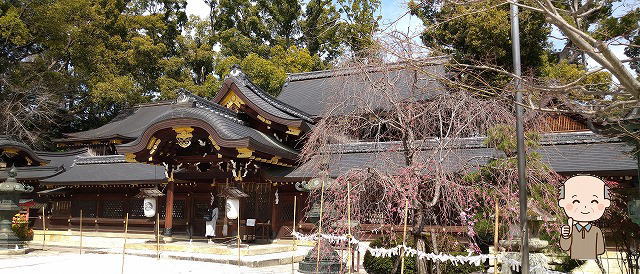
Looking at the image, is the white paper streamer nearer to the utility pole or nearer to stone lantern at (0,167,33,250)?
the utility pole

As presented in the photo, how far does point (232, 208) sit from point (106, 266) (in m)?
3.79

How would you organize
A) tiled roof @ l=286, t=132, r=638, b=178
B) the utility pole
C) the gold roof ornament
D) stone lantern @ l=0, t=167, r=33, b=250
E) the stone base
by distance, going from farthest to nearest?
stone lantern @ l=0, t=167, r=33, b=250 < the gold roof ornament < the stone base < tiled roof @ l=286, t=132, r=638, b=178 < the utility pole

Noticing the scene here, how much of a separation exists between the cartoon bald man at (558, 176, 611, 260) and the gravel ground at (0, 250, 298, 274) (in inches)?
286

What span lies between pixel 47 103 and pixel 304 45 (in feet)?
57.5

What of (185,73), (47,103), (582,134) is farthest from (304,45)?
(582,134)

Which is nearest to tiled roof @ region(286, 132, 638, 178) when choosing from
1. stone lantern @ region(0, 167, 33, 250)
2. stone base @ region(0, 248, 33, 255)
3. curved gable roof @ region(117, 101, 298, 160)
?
curved gable roof @ region(117, 101, 298, 160)

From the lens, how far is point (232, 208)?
1471 cm

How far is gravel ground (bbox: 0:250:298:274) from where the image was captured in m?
11.5


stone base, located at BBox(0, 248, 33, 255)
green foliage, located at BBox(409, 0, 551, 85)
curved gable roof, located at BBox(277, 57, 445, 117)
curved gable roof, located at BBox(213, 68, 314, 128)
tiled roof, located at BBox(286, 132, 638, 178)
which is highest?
green foliage, located at BBox(409, 0, 551, 85)

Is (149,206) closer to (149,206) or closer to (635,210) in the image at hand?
(149,206)

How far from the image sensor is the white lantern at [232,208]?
48.2 ft

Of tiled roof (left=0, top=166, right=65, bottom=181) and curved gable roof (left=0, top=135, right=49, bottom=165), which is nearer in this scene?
curved gable roof (left=0, top=135, right=49, bottom=165)

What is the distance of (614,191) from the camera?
8062 mm

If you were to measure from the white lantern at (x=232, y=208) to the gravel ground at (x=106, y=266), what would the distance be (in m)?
1.95
